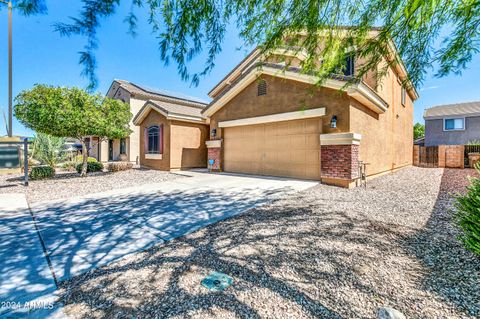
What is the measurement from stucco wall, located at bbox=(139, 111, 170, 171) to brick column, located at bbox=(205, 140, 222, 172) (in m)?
2.68

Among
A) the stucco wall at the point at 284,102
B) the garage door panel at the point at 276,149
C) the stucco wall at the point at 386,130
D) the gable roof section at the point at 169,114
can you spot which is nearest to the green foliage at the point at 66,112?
the gable roof section at the point at 169,114

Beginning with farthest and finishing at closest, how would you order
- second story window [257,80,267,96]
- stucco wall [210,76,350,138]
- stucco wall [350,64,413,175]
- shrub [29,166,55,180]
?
1. second story window [257,80,267,96]
2. shrub [29,166,55,180]
3. stucco wall [350,64,413,175]
4. stucco wall [210,76,350,138]

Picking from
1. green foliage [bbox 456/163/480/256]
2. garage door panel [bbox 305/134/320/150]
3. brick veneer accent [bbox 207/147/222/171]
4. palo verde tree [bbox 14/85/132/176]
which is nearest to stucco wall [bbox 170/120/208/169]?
brick veneer accent [bbox 207/147/222/171]

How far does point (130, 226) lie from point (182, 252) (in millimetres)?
1757

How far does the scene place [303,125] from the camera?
31.5ft

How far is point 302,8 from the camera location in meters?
3.96

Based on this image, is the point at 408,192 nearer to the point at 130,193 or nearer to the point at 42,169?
the point at 130,193

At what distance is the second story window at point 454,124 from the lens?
2100cm

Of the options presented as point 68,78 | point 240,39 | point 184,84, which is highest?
point 240,39

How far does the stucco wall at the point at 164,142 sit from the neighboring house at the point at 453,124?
25.3m

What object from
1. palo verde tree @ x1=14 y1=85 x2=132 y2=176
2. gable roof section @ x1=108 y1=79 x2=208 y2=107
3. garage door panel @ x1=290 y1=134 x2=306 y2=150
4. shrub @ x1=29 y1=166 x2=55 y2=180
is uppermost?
gable roof section @ x1=108 y1=79 x2=208 y2=107

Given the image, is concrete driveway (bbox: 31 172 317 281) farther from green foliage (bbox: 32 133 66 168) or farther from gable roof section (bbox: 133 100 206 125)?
green foliage (bbox: 32 133 66 168)

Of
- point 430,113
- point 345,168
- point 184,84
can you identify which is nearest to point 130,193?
point 184,84

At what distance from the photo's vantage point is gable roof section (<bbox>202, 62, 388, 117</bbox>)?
8062 mm
